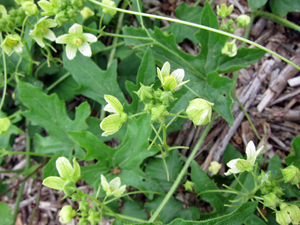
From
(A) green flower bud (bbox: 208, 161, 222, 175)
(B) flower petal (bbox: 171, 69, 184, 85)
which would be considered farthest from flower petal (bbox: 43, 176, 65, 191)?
(A) green flower bud (bbox: 208, 161, 222, 175)

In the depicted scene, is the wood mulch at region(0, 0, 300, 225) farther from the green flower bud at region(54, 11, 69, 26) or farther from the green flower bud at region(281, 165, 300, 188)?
the green flower bud at region(54, 11, 69, 26)

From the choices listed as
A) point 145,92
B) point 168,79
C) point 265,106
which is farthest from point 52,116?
point 265,106

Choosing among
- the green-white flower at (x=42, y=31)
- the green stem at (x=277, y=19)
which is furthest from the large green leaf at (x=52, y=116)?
the green stem at (x=277, y=19)

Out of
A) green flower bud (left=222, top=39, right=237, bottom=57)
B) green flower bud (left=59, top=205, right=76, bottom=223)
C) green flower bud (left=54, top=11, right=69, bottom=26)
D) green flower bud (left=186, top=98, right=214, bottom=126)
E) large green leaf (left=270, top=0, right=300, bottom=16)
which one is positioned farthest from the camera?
large green leaf (left=270, top=0, right=300, bottom=16)

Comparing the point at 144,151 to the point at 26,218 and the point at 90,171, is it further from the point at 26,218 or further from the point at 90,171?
the point at 26,218

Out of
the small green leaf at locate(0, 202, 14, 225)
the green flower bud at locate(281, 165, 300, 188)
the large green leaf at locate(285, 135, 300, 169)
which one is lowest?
the small green leaf at locate(0, 202, 14, 225)

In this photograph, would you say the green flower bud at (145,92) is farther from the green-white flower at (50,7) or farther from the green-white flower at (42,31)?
the green-white flower at (42,31)

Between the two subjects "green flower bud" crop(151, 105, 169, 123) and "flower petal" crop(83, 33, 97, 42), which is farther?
"flower petal" crop(83, 33, 97, 42)

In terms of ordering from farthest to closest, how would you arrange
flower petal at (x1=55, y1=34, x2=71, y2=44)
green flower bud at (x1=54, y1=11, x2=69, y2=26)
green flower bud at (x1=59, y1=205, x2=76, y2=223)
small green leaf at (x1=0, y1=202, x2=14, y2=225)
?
small green leaf at (x1=0, y1=202, x2=14, y2=225)
flower petal at (x1=55, y1=34, x2=71, y2=44)
green flower bud at (x1=54, y1=11, x2=69, y2=26)
green flower bud at (x1=59, y1=205, x2=76, y2=223)
